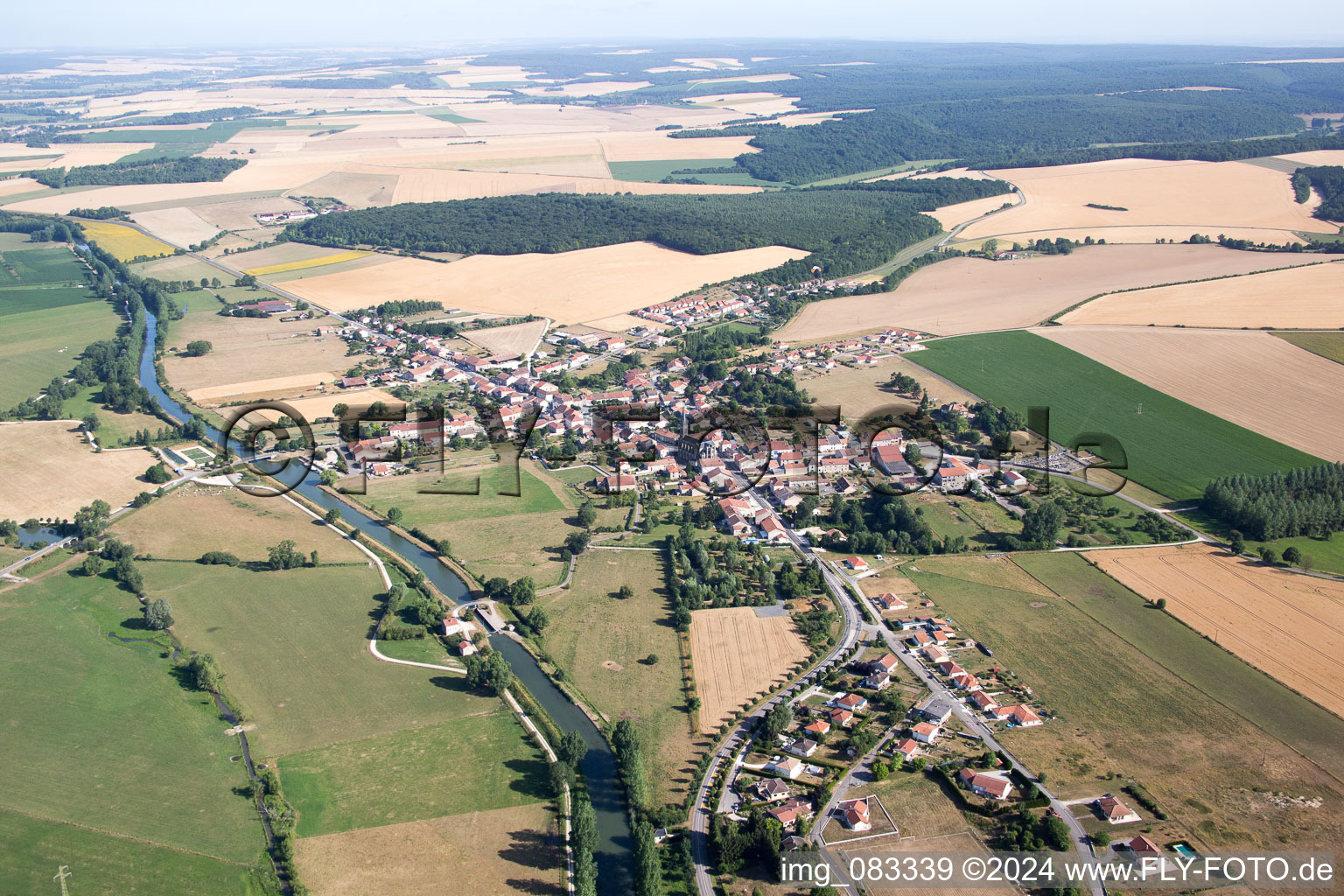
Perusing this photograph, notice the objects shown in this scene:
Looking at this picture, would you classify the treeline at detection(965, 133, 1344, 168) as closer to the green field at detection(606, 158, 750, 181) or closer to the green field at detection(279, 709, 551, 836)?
the green field at detection(606, 158, 750, 181)

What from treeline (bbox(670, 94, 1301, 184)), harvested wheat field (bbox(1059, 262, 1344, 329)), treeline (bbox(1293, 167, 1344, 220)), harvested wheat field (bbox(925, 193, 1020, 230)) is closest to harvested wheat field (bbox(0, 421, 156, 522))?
harvested wheat field (bbox(1059, 262, 1344, 329))

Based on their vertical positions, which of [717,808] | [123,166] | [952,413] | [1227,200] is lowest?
[717,808]

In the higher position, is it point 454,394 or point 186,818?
point 454,394

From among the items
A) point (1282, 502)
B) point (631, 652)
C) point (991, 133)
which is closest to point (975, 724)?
point (631, 652)

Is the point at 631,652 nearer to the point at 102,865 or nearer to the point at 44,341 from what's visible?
the point at 102,865

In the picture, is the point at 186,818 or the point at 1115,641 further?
the point at 1115,641

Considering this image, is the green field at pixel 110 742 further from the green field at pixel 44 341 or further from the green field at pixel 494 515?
the green field at pixel 44 341

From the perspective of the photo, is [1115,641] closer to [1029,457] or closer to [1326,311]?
[1029,457]

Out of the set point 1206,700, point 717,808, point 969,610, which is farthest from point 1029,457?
point 717,808
